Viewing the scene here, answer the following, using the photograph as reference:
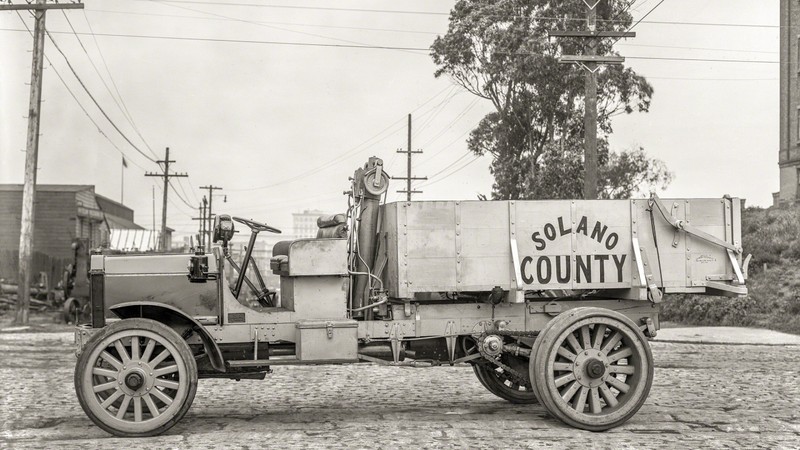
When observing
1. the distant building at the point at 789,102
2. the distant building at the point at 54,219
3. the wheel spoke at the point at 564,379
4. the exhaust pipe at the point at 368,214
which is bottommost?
the wheel spoke at the point at 564,379

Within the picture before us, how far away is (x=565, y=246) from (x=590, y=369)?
3.61 feet

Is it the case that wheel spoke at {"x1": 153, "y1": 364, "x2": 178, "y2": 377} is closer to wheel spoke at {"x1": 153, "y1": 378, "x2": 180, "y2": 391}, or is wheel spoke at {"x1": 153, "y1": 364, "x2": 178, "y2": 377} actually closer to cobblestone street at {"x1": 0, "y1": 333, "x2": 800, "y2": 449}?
wheel spoke at {"x1": 153, "y1": 378, "x2": 180, "y2": 391}

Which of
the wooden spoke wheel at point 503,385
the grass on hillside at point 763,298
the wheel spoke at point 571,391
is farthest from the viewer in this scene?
the grass on hillside at point 763,298

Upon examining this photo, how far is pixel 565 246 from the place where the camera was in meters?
8.21

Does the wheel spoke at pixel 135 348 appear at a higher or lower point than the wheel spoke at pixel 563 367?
higher

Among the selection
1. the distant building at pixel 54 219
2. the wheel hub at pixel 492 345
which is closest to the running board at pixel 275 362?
the wheel hub at pixel 492 345

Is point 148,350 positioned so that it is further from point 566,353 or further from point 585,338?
point 585,338

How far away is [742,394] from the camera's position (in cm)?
1018

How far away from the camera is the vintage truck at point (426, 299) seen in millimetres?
7715

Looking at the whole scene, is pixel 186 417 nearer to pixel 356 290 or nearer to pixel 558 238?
pixel 356 290

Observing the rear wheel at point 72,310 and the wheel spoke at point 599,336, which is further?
the rear wheel at point 72,310

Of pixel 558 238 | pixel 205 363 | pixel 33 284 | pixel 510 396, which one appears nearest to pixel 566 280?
pixel 558 238

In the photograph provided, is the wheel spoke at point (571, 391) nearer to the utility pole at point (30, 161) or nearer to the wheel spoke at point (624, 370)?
the wheel spoke at point (624, 370)

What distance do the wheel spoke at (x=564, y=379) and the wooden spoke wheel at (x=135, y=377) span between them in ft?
9.93
